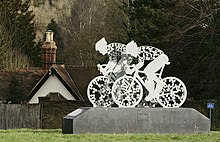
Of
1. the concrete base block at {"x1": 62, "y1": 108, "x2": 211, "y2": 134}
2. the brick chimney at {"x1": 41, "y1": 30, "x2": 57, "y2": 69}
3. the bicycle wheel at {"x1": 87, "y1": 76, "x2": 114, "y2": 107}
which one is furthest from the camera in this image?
the brick chimney at {"x1": 41, "y1": 30, "x2": 57, "y2": 69}

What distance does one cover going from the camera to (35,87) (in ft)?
115

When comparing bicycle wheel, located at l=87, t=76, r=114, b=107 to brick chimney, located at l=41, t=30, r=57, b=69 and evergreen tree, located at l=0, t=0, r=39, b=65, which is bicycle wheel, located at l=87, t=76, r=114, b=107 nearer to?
brick chimney, located at l=41, t=30, r=57, b=69

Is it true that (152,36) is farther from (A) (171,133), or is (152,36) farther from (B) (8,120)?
(A) (171,133)

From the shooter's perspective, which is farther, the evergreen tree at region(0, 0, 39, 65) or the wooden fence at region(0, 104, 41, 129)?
the evergreen tree at region(0, 0, 39, 65)

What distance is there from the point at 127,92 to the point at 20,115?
1098 cm

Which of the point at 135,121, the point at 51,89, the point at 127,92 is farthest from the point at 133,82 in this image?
the point at 51,89

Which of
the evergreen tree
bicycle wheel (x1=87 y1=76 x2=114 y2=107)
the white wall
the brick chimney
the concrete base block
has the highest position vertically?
the evergreen tree

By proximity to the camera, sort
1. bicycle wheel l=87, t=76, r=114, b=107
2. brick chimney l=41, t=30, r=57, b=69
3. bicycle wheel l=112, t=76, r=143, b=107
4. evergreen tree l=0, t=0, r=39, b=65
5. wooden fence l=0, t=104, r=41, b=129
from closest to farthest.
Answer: bicycle wheel l=112, t=76, r=143, b=107 → bicycle wheel l=87, t=76, r=114, b=107 → wooden fence l=0, t=104, r=41, b=129 → brick chimney l=41, t=30, r=57, b=69 → evergreen tree l=0, t=0, r=39, b=65

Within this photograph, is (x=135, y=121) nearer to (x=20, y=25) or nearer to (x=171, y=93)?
(x=171, y=93)

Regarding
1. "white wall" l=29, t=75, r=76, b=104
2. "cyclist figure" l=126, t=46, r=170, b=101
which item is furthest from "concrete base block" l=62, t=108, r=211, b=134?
"white wall" l=29, t=75, r=76, b=104

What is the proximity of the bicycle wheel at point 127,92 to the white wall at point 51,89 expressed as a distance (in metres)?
16.0

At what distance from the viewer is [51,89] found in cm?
3538

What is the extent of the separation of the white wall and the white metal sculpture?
51.3ft

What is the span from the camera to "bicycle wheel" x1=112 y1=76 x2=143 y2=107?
19141 mm
